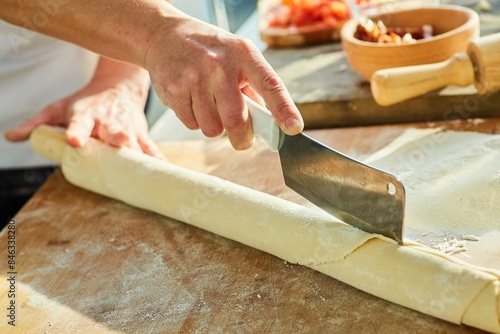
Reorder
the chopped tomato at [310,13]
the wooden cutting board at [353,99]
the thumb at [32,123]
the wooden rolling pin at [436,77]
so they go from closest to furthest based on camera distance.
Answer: the wooden rolling pin at [436,77] < the wooden cutting board at [353,99] < the thumb at [32,123] < the chopped tomato at [310,13]

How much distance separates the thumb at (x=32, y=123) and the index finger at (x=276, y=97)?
38.4 inches

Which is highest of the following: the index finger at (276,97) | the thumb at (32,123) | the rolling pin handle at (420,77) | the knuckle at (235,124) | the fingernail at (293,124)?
the index finger at (276,97)

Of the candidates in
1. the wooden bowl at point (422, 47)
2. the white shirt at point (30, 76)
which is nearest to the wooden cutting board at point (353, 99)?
the wooden bowl at point (422, 47)

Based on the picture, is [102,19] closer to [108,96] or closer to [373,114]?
[108,96]

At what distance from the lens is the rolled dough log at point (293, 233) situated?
122 cm

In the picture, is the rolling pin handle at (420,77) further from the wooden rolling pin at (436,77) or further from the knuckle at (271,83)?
the knuckle at (271,83)

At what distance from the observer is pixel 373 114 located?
6.85 ft

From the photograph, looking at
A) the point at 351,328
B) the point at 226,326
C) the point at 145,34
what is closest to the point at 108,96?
the point at 145,34

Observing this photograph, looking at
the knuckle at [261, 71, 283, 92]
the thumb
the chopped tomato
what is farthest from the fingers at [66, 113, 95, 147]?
the chopped tomato

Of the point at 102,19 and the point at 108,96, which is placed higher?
the point at 102,19

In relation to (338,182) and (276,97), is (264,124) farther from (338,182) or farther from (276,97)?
(338,182)

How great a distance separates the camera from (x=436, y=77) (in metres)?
1.90

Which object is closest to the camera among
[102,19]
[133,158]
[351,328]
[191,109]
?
[351,328]

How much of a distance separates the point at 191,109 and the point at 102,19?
376 mm
